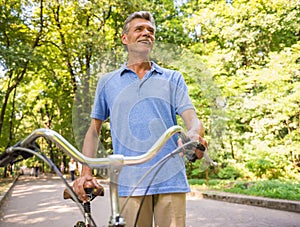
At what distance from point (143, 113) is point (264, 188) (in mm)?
9815

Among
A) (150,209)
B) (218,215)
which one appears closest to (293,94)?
(218,215)

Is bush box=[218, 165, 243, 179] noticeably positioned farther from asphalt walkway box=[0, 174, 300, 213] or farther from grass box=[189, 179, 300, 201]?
asphalt walkway box=[0, 174, 300, 213]

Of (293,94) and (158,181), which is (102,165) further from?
(293,94)

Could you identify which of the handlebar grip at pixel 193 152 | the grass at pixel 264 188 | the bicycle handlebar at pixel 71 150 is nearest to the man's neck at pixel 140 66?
the handlebar grip at pixel 193 152

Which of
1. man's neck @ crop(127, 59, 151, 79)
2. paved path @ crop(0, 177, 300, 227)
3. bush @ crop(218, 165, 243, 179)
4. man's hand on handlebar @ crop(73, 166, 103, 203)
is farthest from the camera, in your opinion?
bush @ crop(218, 165, 243, 179)

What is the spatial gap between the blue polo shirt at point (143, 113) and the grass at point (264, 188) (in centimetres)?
797

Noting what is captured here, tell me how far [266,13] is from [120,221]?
15.8 meters

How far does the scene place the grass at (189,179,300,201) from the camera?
9219mm

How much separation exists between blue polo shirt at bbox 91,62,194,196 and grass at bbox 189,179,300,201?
7966 millimetres

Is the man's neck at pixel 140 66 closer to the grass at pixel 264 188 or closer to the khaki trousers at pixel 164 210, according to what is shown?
the khaki trousers at pixel 164 210

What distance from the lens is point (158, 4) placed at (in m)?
16.6

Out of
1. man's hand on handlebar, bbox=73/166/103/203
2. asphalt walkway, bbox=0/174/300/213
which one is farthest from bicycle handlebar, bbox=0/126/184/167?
asphalt walkway, bbox=0/174/300/213

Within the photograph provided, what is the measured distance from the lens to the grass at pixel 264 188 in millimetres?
9219

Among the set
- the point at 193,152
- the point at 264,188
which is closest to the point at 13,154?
the point at 193,152
